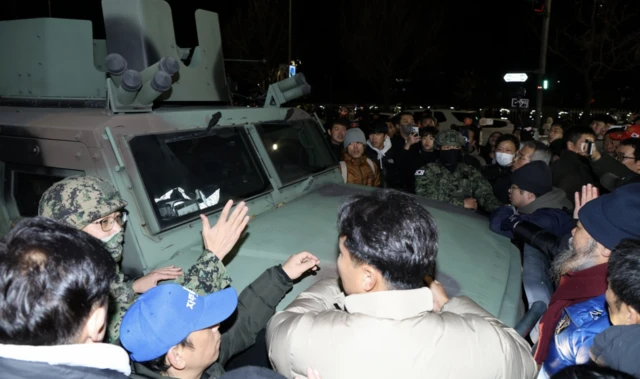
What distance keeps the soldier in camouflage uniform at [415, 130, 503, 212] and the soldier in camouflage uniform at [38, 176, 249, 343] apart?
264 centimetres

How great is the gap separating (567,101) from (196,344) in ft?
145

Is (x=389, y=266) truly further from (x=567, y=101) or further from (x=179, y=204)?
(x=567, y=101)

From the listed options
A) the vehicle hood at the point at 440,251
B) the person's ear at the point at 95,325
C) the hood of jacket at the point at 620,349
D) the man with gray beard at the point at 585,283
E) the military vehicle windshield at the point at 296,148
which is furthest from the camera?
the military vehicle windshield at the point at 296,148

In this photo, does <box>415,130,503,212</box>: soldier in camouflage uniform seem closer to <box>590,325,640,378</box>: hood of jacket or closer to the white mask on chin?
the white mask on chin

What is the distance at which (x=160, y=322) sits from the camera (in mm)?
1715

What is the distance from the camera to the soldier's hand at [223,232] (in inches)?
96.9

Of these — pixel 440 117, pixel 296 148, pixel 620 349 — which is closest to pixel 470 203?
pixel 296 148

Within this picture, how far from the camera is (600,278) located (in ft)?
7.32

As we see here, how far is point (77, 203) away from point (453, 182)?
3.41 meters

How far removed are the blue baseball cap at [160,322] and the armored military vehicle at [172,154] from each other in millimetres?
846

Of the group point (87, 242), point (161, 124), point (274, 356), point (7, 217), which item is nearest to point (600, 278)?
point (274, 356)

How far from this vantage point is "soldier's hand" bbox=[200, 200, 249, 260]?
2461 mm

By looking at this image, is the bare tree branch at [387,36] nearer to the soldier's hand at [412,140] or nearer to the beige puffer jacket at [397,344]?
the soldier's hand at [412,140]

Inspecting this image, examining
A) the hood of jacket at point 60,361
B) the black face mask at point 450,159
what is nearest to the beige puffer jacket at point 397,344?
the hood of jacket at point 60,361
